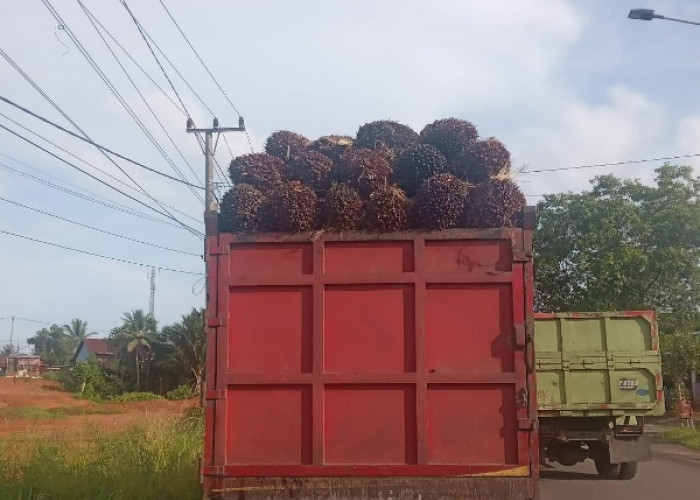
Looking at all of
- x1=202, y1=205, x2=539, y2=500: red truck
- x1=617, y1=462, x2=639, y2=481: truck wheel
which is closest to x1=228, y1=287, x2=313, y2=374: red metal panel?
x1=202, y1=205, x2=539, y2=500: red truck

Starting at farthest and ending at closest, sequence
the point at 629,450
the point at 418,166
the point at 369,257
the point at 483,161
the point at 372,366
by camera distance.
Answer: the point at 629,450, the point at 418,166, the point at 483,161, the point at 369,257, the point at 372,366

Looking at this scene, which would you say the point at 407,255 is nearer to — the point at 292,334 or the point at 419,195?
the point at 419,195

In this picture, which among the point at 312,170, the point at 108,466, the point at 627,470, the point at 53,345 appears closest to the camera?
the point at 312,170

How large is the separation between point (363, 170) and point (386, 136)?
79 cm

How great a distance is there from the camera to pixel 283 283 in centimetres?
527

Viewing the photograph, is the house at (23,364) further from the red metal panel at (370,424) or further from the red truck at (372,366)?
the red metal panel at (370,424)

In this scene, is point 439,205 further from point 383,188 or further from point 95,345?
point 95,345

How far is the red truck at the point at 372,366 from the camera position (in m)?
5.04

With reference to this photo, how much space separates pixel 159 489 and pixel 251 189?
459 cm

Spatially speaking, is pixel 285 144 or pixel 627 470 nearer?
pixel 285 144

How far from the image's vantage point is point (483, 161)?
556 centimetres

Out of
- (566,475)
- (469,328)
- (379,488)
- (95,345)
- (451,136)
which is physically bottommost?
(566,475)

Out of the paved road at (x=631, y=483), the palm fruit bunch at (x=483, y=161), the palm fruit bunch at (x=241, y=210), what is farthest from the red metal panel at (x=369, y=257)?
the paved road at (x=631, y=483)

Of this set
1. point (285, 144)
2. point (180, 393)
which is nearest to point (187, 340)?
point (180, 393)
